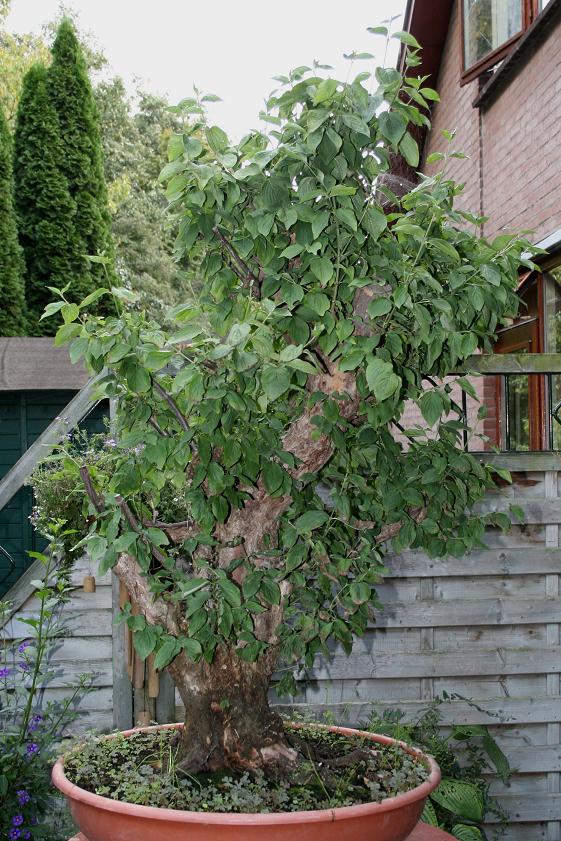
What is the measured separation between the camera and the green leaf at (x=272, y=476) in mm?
2002

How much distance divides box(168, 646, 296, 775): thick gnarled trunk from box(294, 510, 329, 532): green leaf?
16.7 inches

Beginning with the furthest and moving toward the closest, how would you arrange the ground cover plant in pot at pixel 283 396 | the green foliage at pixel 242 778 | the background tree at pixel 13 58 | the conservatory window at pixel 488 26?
1. the background tree at pixel 13 58
2. the conservatory window at pixel 488 26
3. the green foliage at pixel 242 778
4. the ground cover plant in pot at pixel 283 396

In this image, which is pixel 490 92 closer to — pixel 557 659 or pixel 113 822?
pixel 557 659

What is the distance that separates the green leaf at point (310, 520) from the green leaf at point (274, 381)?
49 cm

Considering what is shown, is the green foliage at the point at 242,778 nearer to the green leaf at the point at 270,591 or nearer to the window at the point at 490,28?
the green leaf at the point at 270,591

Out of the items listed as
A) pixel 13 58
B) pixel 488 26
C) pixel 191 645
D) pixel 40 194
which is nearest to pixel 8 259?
pixel 40 194

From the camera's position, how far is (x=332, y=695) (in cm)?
339

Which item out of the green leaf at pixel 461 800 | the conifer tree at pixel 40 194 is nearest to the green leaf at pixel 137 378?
the green leaf at pixel 461 800

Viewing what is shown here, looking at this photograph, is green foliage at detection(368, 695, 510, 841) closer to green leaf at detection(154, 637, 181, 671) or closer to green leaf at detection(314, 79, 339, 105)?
green leaf at detection(154, 637, 181, 671)

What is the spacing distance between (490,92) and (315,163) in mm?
5304

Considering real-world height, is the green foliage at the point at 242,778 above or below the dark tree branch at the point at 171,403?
Answer: below

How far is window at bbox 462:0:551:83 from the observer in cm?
606

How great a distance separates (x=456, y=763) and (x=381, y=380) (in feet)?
7.07

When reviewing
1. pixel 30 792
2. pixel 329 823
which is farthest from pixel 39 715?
pixel 329 823
